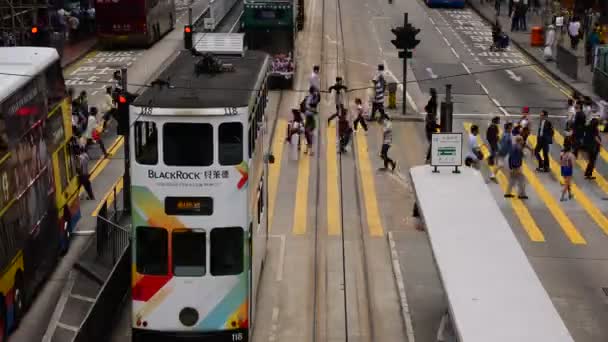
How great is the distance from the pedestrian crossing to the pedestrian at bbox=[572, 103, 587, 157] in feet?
1.67

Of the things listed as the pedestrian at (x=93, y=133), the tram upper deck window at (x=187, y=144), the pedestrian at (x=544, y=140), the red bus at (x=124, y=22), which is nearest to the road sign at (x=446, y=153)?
the tram upper deck window at (x=187, y=144)

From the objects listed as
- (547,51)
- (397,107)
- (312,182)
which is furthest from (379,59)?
(312,182)

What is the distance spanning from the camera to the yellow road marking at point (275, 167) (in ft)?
90.6

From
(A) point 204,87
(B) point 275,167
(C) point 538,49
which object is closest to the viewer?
(A) point 204,87

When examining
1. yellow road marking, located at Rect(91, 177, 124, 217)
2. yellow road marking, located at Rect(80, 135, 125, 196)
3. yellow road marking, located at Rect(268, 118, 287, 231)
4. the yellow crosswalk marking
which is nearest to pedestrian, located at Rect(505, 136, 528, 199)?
the yellow crosswalk marking

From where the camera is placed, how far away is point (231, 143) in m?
17.3

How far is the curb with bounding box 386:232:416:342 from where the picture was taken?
1995 cm

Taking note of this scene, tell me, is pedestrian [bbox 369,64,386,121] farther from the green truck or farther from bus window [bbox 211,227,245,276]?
bus window [bbox 211,227,245,276]

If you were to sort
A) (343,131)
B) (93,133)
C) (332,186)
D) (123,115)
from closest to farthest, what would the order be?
(123,115) → (332,186) → (343,131) → (93,133)

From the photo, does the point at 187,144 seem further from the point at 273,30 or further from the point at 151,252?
the point at 273,30

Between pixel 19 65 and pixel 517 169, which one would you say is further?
pixel 517 169

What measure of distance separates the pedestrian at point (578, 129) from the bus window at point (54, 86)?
45.0ft

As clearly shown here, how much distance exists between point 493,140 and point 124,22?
2335cm

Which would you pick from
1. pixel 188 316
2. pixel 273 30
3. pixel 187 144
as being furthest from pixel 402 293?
pixel 273 30
